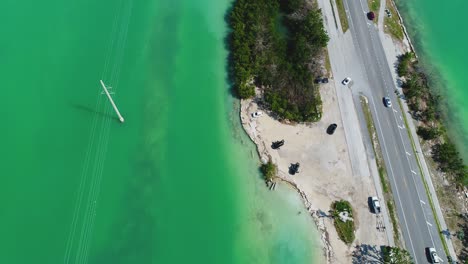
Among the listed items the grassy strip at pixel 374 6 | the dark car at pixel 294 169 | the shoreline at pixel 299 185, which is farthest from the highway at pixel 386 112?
the dark car at pixel 294 169

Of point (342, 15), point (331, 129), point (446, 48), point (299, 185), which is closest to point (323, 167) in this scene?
point (299, 185)

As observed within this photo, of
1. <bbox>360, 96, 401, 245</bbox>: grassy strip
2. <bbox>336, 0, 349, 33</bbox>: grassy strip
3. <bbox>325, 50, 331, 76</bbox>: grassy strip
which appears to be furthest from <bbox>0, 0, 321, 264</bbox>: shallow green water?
<bbox>336, 0, 349, 33</bbox>: grassy strip

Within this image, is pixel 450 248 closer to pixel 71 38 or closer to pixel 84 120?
pixel 84 120

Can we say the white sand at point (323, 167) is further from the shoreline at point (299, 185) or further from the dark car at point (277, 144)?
the dark car at point (277, 144)

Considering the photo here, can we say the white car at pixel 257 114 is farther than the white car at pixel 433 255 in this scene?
Yes

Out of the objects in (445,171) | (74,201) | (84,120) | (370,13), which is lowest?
(74,201)

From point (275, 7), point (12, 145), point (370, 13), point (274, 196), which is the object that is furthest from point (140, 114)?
point (370, 13)

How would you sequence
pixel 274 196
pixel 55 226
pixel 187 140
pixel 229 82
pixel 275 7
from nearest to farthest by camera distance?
1. pixel 55 226
2. pixel 274 196
3. pixel 187 140
4. pixel 229 82
5. pixel 275 7
